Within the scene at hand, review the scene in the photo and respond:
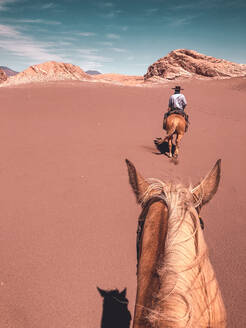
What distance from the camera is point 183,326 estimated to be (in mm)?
727

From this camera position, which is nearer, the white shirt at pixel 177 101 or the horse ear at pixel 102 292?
the horse ear at pixel 102 292

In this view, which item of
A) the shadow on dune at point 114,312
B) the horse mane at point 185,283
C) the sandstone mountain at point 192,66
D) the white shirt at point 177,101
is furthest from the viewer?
the sandstone mountain at point 192,66

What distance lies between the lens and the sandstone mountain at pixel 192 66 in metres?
21.0

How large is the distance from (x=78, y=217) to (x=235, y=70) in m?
25.5

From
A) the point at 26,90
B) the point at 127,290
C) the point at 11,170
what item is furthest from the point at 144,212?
the point at 26,90

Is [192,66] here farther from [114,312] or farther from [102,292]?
[114,312]

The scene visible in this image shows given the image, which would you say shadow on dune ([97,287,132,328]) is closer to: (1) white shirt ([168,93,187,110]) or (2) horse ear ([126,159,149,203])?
(2) horse ear ([126,159,149,203])

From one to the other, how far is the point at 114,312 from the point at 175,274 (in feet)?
5.30

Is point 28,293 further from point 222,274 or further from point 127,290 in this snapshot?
point 222,274

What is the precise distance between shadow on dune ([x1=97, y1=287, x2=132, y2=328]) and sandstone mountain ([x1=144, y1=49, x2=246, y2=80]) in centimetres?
2446

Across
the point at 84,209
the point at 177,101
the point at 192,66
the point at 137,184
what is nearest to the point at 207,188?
the point at 137,184

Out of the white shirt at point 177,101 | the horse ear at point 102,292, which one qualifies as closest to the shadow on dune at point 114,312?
the horse ear at point 102,292

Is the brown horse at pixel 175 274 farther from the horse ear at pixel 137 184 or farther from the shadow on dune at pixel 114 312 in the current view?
the shadow on dune at pixel 114 312

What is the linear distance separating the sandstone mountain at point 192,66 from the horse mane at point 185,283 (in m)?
24.6
